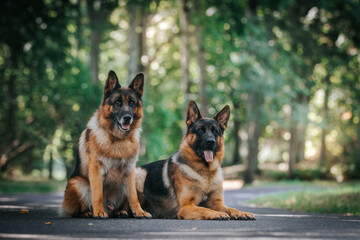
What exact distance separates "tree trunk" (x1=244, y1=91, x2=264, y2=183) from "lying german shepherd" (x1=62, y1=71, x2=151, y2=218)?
16219 mm

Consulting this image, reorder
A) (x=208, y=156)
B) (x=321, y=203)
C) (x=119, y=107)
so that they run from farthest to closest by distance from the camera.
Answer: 1. (x=321, y=203)
2. (x=208, y=156)
3. (x=119, y=107)

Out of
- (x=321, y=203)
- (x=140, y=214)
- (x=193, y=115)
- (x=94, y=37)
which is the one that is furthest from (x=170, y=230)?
(x=94, y=37)

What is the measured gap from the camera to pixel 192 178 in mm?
7074

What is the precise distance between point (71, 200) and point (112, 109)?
1.63m

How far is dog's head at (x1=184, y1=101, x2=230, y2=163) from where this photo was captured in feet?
23.5

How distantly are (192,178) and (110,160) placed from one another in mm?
1409

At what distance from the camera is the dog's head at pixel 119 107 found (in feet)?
22.5

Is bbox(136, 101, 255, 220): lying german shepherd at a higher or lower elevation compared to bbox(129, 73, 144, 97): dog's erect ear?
lower

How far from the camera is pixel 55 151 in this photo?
776 inches

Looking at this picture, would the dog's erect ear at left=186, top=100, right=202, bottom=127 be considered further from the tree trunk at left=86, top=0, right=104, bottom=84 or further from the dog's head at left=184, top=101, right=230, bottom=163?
the tree trunk at left=86, top=0, right=104, bottom=84

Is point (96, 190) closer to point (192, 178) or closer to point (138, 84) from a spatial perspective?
point (192, 178)

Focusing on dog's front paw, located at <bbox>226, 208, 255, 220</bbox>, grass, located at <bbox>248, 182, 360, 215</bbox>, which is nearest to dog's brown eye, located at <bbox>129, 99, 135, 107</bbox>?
dog's front paw, located at <bbox>226, 208, 255, 220</bbox>

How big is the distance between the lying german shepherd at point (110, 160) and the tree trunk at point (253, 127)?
639 inches

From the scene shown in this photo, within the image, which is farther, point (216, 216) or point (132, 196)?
point (132, 196)
